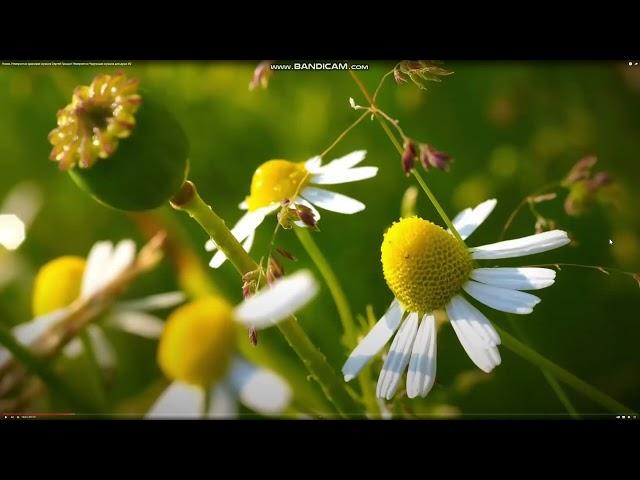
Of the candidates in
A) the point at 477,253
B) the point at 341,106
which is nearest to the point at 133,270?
the point at 477,253

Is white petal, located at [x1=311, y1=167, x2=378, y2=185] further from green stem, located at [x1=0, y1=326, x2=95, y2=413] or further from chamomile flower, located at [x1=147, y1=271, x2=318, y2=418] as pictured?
green stem, located at [x1=0, y1=326, x2=95, y2=413]

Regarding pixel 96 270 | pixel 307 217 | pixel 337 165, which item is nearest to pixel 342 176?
pixel 337 165

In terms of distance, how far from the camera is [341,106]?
2.97ft

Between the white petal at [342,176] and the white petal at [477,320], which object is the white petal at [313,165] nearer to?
the white petal at [342,176]

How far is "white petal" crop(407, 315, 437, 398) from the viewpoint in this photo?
0.55 m

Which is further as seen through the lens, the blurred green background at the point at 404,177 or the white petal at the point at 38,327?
the blurred green background at the point at 404,177

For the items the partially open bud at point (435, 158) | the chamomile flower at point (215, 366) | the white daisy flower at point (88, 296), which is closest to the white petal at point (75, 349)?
the white daisy flower at point (88, 296)

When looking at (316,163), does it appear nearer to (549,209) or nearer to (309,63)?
(309,63)

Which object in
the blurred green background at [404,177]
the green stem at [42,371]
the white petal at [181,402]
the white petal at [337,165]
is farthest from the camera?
the blurred green background at [404,177]

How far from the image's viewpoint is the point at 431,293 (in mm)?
570

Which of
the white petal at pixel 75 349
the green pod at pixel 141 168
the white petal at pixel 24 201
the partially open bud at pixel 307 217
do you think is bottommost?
the white petal at pixel 75 349

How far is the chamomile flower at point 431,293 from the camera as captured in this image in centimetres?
55

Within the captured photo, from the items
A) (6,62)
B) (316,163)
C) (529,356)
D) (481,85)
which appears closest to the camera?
(529,356)

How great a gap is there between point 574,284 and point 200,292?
40 centimetres
